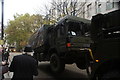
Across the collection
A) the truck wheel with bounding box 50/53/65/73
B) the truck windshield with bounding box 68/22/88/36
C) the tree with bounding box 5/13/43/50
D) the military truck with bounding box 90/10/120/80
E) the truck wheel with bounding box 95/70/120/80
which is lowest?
the truck wheel with bounding box 50/53/65/73

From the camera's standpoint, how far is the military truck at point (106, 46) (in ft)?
10.7

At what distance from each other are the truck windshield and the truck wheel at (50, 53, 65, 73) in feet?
4.77

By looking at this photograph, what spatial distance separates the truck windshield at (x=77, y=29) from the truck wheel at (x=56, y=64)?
4.77ft

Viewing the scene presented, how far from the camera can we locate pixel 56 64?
7344 mm

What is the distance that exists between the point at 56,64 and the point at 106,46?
4180 mm

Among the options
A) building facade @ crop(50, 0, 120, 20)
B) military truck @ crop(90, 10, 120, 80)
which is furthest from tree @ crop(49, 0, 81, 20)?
military truck @ crop(90, 10, 120, 80)

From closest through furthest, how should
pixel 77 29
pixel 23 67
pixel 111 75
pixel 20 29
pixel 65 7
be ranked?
1. pixel 111 75
2. pixel 23 67
3. pixel 77 29
4. pixel 65 7
5. pixel 20 29

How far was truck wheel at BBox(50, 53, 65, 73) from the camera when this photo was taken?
7004 millimetres

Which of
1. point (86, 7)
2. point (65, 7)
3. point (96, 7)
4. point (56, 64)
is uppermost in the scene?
point (86, 7)

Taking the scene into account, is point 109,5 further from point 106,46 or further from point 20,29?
point 20,29

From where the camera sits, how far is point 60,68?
6973 mm

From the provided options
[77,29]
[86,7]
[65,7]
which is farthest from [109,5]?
[77,29]

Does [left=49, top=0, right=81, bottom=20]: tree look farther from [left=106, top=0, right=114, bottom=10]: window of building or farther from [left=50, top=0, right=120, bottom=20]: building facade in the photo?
[left=106, top=0, right=114, bottom=10]: window of building

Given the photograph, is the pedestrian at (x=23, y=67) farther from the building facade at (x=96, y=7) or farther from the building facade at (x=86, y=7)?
the building facade at (x=86, y=7)
